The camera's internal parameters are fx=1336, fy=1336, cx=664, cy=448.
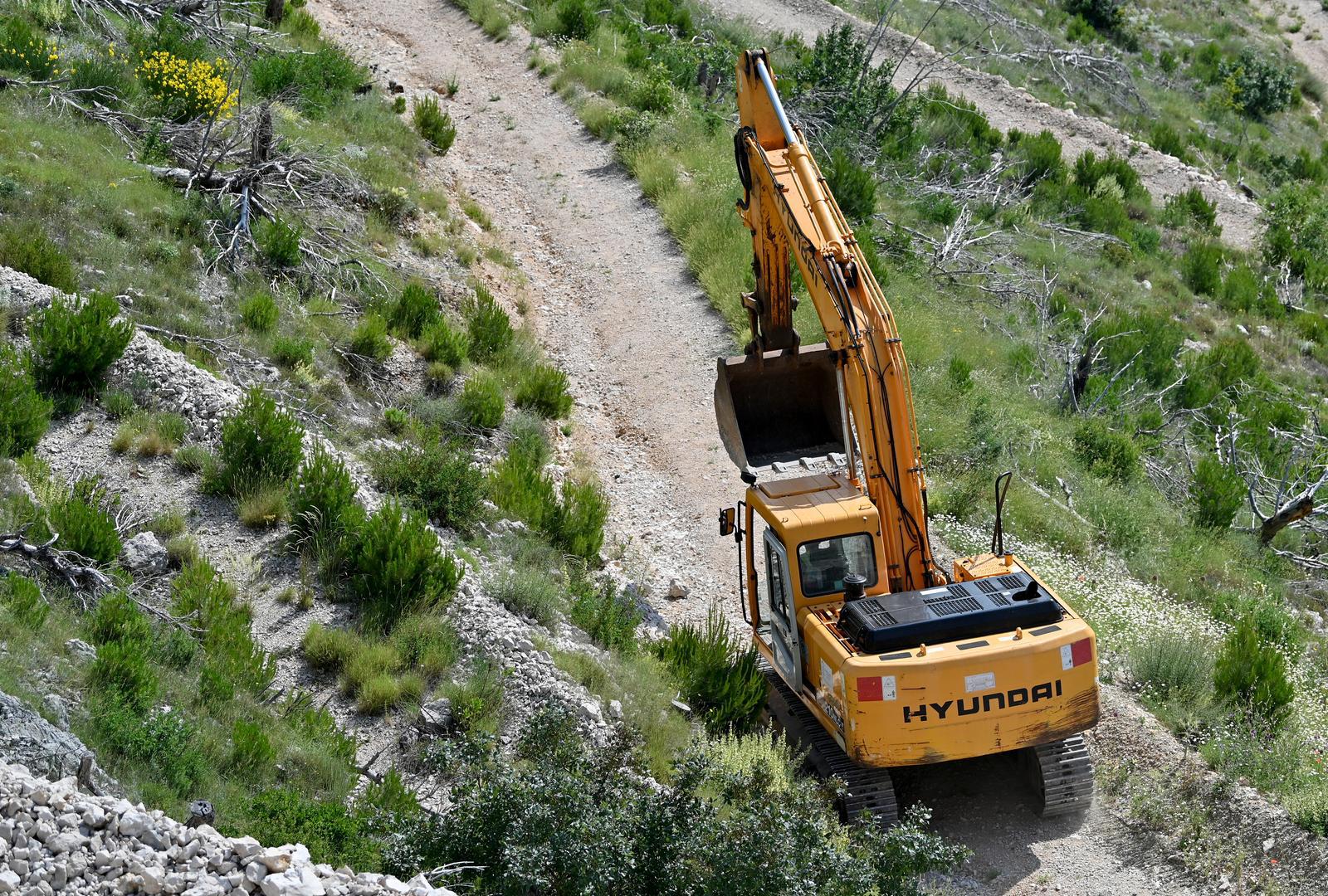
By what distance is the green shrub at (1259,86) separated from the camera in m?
32.8

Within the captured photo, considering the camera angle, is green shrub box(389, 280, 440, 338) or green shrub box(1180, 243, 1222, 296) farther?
green shrub box(1180, 243, 1222, 296)

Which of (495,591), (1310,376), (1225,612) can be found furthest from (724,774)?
(1310,376)

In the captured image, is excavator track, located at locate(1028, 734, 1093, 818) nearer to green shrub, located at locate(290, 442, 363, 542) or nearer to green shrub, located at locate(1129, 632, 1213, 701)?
green shrub, located at locate(1129, 632, 1213, 701)

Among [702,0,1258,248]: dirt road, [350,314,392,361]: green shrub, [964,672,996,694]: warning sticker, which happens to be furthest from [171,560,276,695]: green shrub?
[702,0,1258,248]: dirt road

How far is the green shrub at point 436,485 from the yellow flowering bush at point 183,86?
6180 millimetres

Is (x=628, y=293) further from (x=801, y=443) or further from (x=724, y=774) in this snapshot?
(x=724, y=774)

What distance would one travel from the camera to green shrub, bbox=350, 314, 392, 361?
43.2 feet

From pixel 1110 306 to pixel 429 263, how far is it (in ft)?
32.4

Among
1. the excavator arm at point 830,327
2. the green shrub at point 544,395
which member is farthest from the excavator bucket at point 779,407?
the green shrub at point 544,395

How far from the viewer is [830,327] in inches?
347

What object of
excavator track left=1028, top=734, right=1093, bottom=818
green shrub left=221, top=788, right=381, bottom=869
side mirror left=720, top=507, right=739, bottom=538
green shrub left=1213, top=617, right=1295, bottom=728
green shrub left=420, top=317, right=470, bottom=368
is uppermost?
side mirror left=720, top=507, right=739, bottom=538

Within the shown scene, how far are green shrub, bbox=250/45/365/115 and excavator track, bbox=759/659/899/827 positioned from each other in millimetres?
11421

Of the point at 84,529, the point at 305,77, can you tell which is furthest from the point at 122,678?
the point at 305,77

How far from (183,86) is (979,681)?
11580 mm
